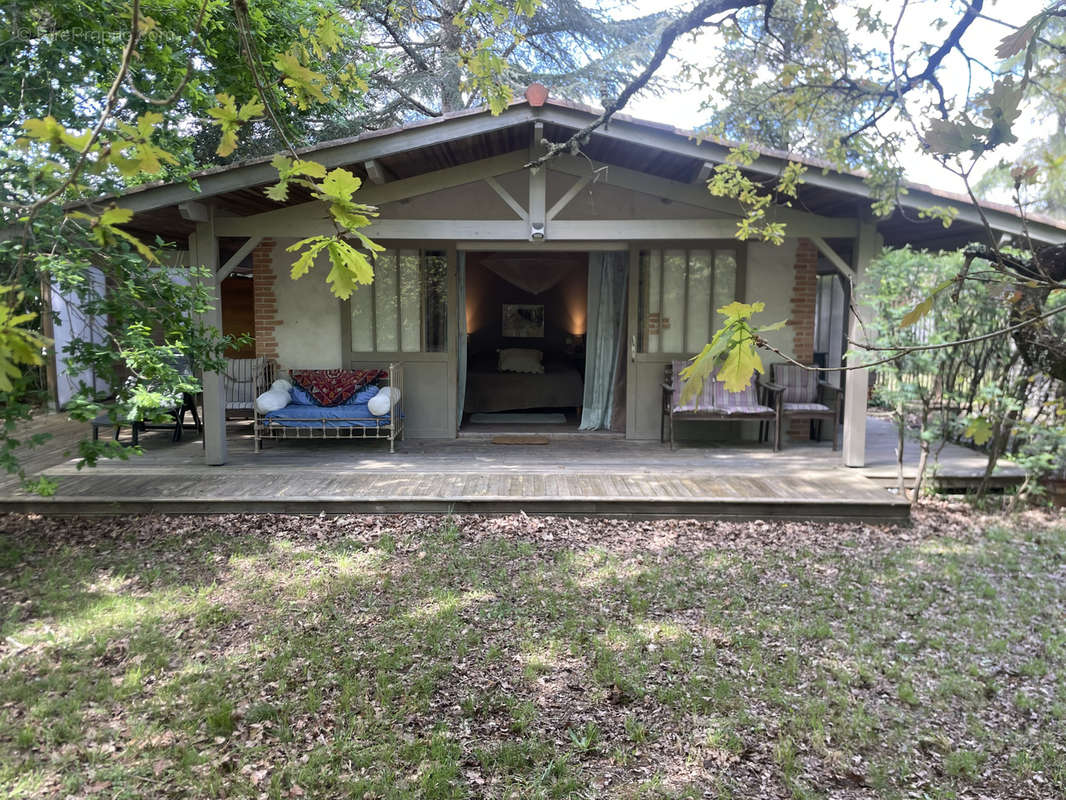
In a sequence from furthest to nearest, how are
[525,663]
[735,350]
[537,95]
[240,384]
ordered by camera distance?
[240,384] → [537,95] → [525,663] → [735,350]

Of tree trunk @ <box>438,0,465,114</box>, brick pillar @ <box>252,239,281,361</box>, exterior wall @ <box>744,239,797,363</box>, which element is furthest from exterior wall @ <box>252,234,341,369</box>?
tree trunk @ <box>438,0,465,114</box>

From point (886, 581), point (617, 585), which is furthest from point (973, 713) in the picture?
point (617, 585)

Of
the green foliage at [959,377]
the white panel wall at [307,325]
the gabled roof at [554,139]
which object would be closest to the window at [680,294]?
the gabled roof at [554,139]

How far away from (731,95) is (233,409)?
5.75 m

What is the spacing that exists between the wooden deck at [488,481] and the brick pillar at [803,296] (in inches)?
40.5

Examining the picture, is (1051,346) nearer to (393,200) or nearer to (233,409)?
(393,200)

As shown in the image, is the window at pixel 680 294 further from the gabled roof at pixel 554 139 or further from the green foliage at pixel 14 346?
the green foliage at pixel 14 346

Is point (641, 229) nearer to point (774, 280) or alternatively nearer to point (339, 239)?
point (774, 280)

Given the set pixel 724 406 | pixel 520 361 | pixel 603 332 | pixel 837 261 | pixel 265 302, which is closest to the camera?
pixel 837 261

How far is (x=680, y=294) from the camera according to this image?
6.73 metres

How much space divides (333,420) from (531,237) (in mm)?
2415

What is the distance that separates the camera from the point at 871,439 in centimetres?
699

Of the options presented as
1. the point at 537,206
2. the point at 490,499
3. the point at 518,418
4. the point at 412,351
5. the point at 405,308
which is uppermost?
the point at 537,206

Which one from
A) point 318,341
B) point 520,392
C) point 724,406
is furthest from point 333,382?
point 724,406
